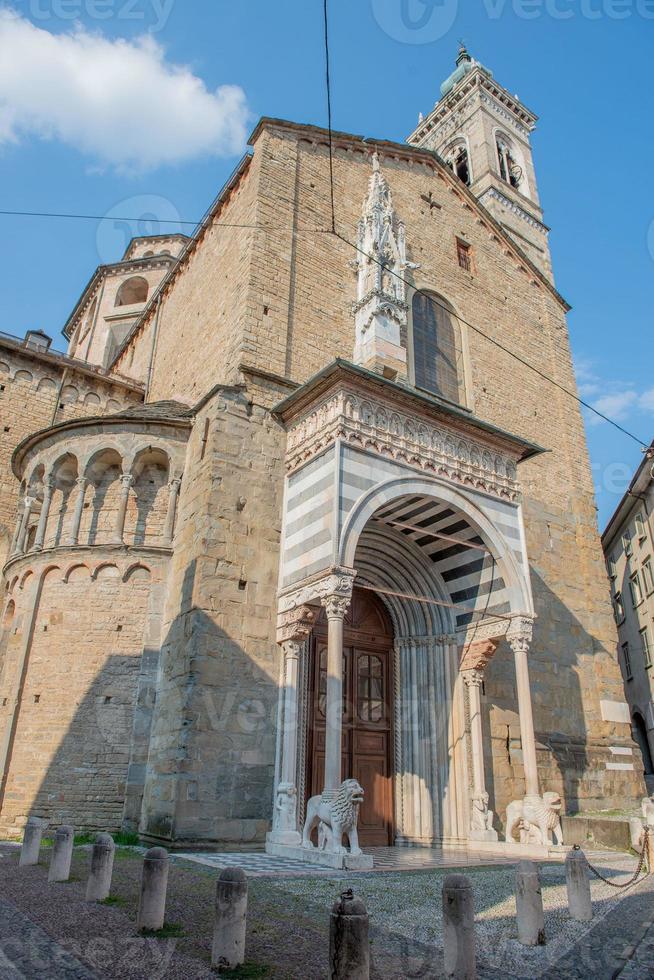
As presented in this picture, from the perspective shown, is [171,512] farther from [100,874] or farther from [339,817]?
[100,874]

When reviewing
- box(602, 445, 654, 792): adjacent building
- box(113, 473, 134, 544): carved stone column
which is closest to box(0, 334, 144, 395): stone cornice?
box(113, 473, 134, 544): carved stone column

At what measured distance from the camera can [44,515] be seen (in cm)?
1385

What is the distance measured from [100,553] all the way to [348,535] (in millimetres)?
5095

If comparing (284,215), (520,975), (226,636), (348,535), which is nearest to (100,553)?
(226,636)

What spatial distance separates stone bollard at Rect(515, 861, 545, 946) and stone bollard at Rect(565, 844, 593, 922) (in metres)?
0.81

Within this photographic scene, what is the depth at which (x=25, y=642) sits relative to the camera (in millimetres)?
12594

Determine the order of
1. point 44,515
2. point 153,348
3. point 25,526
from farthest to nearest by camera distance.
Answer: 1. point 153,348
2. point 25,526
3. point 44,515

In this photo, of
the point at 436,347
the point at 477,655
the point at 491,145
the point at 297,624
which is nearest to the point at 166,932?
the point at 297,624

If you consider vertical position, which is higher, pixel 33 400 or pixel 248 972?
pixel 33 400

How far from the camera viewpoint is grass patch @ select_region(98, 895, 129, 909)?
613cm

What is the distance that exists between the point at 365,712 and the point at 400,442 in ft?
17.1

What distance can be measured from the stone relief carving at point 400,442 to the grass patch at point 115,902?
274 inches

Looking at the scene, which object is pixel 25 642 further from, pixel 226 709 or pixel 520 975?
pixel 520 975

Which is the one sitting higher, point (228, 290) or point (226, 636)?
point (228, 290)
